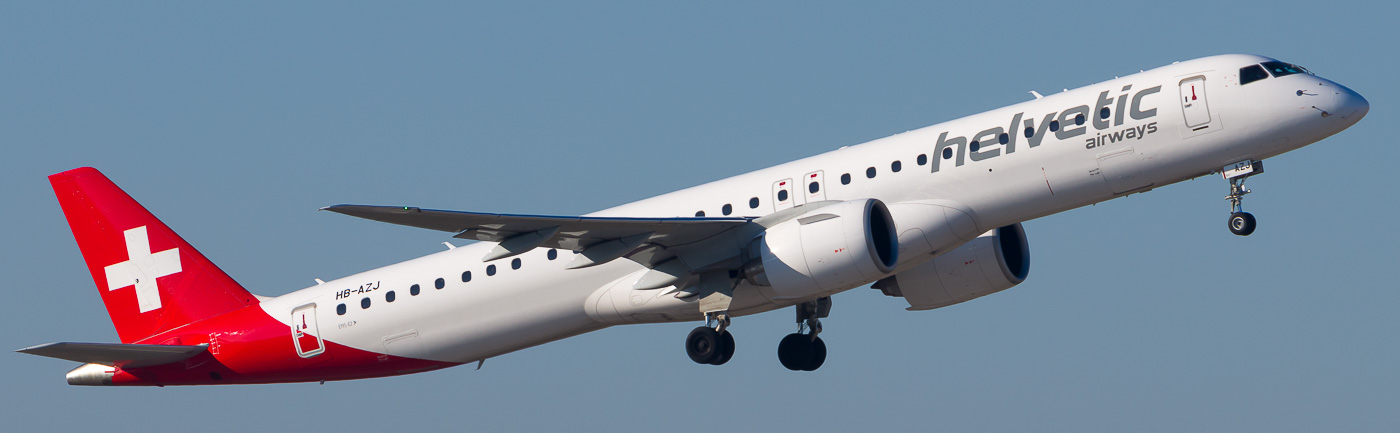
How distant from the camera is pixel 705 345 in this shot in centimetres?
3388

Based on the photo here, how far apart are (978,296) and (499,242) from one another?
40.1ft

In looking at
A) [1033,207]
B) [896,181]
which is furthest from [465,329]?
[1033,207]

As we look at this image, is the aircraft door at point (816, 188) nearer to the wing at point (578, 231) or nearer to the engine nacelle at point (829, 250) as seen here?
A: the engine nacelle at point (829, 250)

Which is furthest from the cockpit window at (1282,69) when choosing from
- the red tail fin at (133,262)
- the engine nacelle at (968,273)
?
the red tail fin at (133,262)

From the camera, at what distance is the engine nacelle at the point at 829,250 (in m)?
31.1

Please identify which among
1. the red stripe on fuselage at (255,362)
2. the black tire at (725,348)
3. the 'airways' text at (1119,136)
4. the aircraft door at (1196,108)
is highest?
the aircraft door at (1196,108)

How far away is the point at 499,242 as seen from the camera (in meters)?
31.0

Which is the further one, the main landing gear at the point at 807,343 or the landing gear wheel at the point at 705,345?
the main landing gear at the point at 807,343

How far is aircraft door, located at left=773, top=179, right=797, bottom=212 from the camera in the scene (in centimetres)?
3350

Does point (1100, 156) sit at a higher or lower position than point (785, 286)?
higher

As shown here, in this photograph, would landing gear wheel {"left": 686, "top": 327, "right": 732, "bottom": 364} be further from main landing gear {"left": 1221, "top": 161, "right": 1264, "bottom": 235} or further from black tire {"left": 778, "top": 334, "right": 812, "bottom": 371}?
main landing gear {"left": 1221, "top": 161, "right": 1264, "bottom": 235}

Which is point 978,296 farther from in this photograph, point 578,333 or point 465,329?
point 465,329

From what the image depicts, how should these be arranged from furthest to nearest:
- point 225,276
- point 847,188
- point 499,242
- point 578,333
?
point 225,276 → point 578,333 → point 847,188 → point 499,242

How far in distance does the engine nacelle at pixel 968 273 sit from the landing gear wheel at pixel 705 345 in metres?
5.46
